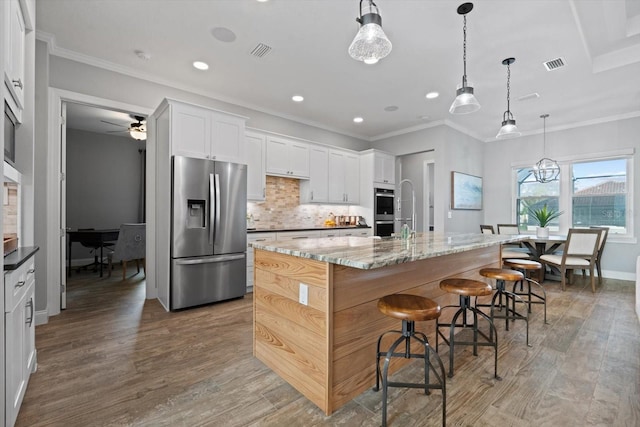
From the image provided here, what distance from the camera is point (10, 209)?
2.16 metres

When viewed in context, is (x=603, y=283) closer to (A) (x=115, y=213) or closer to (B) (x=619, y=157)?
(B) (x=619, y=157)

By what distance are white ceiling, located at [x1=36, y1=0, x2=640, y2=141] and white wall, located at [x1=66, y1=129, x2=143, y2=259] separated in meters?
3.96

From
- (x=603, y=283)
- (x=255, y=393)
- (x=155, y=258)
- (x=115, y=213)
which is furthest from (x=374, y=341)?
(x=115, y=213)

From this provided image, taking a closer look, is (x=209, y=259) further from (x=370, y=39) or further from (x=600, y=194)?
(x=600, y=194)

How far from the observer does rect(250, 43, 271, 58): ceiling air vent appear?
10.3ft

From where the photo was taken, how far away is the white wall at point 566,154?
Answer: 16.8 ft

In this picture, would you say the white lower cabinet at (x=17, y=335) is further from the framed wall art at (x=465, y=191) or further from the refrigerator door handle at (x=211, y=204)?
the framed wall art at (x=465, y=191)

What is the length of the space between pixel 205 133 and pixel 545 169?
6.19m

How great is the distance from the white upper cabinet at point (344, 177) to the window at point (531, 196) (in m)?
3.63

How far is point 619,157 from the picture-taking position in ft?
17.2

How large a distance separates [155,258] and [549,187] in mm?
7335

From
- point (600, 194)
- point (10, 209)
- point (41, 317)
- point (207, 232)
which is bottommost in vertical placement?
point (41, 317)

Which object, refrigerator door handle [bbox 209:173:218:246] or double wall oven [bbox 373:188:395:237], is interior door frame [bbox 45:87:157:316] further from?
double wall oven [bbox 373:188:395:237]

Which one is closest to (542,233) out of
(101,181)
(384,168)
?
(384,168)
